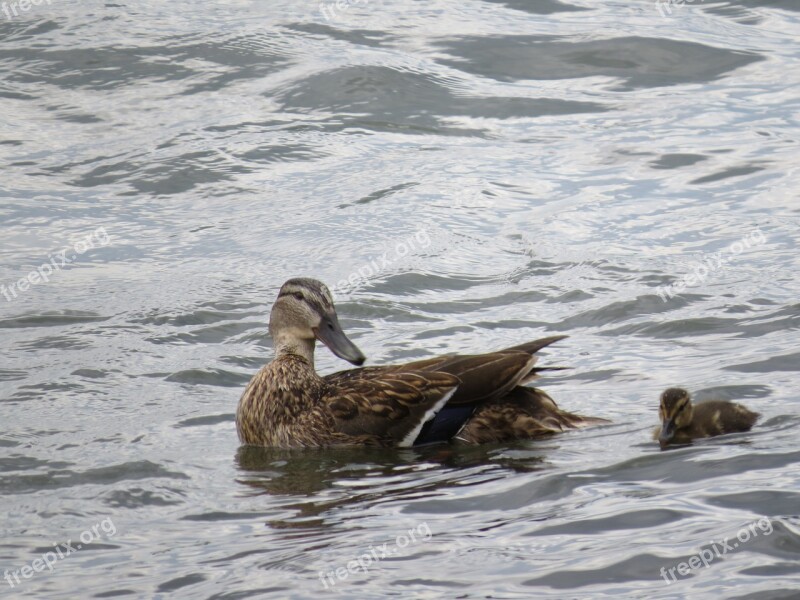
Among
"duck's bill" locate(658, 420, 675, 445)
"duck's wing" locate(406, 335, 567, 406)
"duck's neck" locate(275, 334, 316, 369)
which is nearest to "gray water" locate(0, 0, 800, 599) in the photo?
"duck's bill" locate(658, 420, 675, 445)

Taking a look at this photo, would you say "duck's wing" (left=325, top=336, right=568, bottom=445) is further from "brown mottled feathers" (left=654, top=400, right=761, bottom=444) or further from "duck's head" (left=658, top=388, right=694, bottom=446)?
"brown mottled feathers" (left=654, top=400, right=761, bottom=444)

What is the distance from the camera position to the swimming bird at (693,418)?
735 cm

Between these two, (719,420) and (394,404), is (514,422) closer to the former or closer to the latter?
(394,404)

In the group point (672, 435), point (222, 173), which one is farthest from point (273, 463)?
point (222, 173)

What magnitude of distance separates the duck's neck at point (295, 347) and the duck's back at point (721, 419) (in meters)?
2.53

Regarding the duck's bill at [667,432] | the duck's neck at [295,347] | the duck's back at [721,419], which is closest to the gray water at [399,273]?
the duck's back at [721,419]

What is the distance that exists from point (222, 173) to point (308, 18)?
5.86m

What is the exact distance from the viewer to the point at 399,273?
1146 cm

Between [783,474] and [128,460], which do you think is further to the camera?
[128,460]

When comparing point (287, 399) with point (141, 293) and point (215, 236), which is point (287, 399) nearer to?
point (141, 293)

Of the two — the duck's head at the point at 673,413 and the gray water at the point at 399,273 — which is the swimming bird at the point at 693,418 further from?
the gray water at the point at 399,273

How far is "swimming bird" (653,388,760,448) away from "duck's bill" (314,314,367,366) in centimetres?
203

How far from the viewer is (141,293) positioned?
11.1 meters

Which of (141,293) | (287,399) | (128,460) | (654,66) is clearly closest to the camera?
(128,460)
